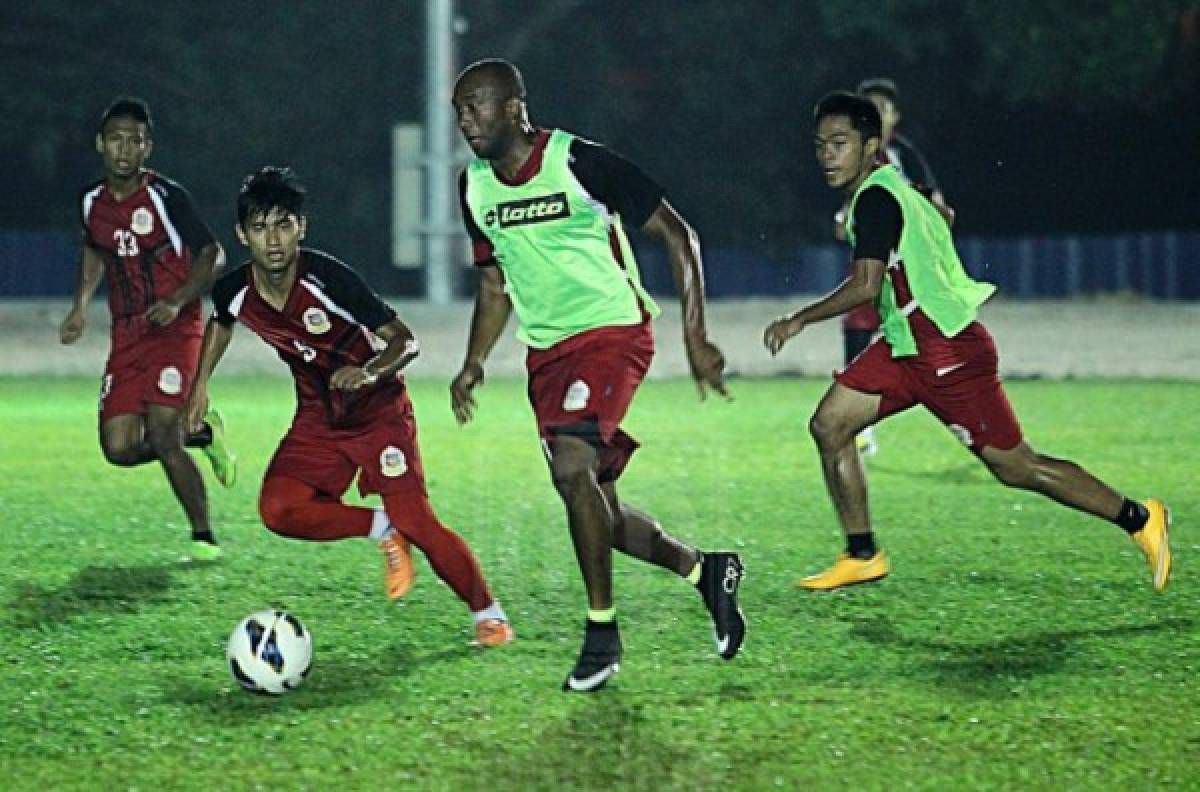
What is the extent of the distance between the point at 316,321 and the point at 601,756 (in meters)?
2.32

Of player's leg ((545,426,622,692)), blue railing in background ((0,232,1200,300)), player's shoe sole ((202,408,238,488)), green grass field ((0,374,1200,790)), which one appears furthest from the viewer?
blue railing in background ((0,232,1200,300))

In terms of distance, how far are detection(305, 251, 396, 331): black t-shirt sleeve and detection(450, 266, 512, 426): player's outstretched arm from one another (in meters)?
0.30

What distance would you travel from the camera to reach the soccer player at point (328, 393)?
24.9 ft

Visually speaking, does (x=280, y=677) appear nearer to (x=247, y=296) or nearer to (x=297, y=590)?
(x=247, y=296)

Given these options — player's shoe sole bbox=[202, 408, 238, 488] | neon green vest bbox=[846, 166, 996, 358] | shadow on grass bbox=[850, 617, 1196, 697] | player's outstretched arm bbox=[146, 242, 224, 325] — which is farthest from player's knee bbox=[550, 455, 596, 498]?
player's shoe sole bbox=[202, 408, 238, 488]

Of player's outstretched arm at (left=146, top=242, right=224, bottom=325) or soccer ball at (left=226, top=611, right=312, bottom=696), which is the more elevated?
player's outstretched arm at (left=146, top=242, right=224, bottom=325)

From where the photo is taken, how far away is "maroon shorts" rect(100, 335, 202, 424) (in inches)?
390

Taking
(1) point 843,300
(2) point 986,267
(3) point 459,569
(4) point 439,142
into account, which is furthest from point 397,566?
(2) point 986,267

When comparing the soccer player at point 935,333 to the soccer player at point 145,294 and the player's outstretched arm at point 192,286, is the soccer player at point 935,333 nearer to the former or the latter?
the player's outstretched arm at point 192,286

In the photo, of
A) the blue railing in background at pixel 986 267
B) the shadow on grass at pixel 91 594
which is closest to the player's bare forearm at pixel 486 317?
the shadow on grass at pixel 91 594

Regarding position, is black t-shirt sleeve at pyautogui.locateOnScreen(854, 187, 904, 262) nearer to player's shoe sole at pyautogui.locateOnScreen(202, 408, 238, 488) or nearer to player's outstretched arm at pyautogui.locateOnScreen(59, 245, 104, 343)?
player's shoe sole at pyautogui.locateOnScreen(202, 408, 238, 488)

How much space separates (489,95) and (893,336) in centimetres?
230

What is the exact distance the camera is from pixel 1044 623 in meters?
8.10

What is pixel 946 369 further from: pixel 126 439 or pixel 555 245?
pixel 126 439
